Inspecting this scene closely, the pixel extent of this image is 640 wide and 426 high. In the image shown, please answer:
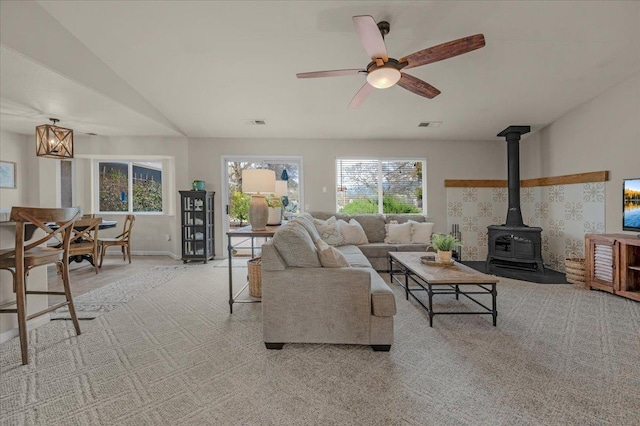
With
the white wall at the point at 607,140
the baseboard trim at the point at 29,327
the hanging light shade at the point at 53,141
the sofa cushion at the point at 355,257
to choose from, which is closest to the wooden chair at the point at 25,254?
the baseboard trim at the point at 29,327

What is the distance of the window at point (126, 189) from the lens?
6.11 m

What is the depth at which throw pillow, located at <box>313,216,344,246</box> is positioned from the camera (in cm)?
428

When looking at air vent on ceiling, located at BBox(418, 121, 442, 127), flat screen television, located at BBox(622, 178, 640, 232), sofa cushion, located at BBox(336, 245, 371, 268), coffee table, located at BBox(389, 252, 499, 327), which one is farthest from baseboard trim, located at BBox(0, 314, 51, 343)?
flat screen television, located at BBox(622, 178, 640, 232)

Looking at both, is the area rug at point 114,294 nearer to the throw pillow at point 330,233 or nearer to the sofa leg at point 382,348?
the throw pillow at point 330,233

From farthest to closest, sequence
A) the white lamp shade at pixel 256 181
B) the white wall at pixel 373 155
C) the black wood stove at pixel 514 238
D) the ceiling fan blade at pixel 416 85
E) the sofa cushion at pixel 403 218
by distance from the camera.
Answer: the white wall at pixel 373 155 < the sofa cushion at pixel 403 218 < the black wood stove at pixel 514 238 < the white lamp shade at pixel 256 181 < the ceiling fan blade at pixel 416 85

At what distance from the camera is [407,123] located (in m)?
4.76

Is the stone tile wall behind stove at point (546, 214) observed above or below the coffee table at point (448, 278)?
above

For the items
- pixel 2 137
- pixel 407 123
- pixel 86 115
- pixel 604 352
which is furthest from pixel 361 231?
pixel 2 137

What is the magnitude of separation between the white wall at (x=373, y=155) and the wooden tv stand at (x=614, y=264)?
7.53 feet

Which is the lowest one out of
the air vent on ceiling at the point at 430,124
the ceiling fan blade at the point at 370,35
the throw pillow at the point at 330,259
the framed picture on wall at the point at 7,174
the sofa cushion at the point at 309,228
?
the throw pillow at the point at 330,259

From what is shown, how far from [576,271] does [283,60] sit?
4.64 m

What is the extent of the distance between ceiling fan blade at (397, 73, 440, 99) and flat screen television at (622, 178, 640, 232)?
2850 mm

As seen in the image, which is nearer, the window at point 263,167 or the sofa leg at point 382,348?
the sofa leg at point 382,348

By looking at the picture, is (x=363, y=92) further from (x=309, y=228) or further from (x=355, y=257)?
(x=355, y=257)
